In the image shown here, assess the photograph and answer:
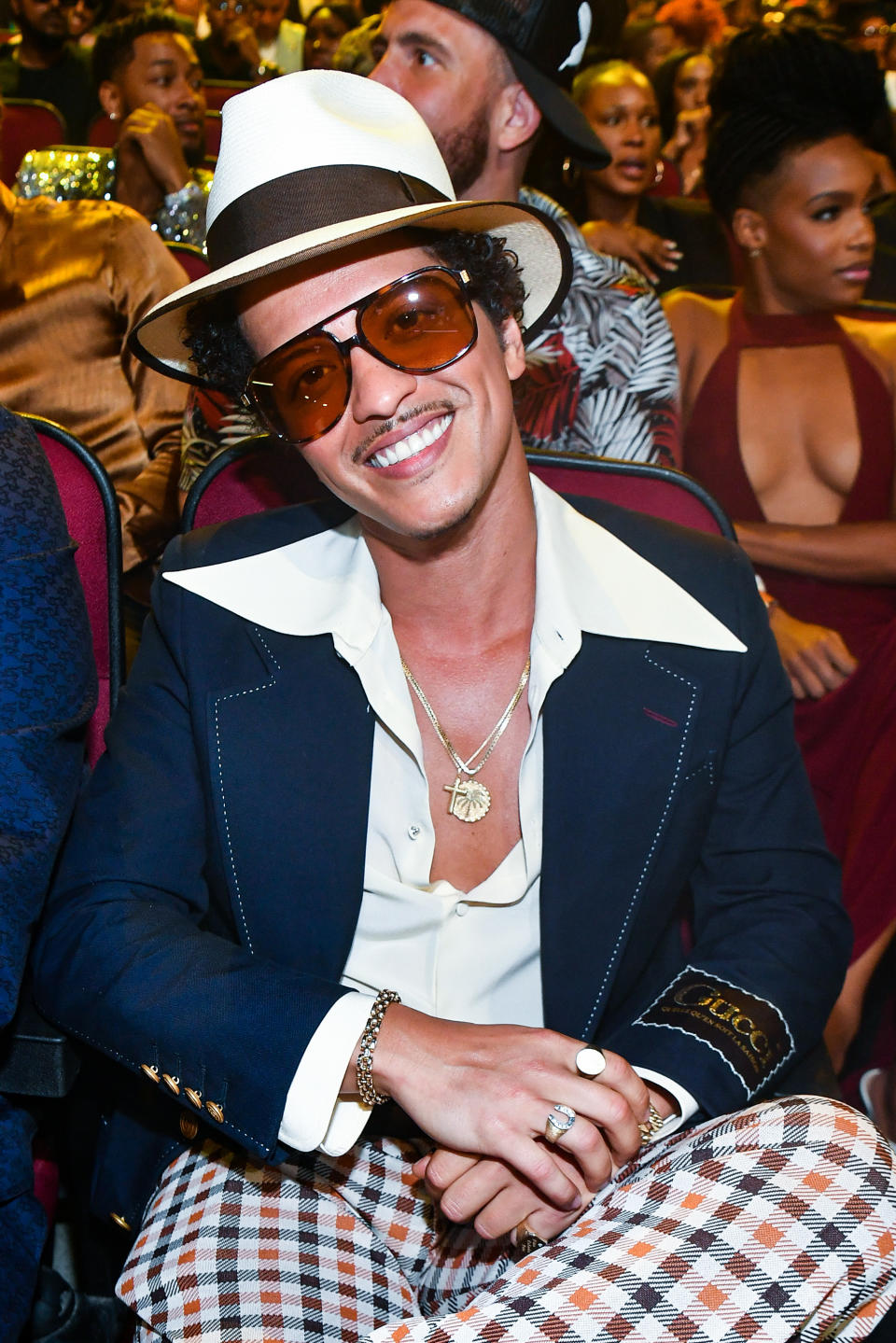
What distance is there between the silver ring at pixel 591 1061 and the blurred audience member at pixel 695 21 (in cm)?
535

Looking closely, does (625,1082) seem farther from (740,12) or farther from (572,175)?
(740,12)

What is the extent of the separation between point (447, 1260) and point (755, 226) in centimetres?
225

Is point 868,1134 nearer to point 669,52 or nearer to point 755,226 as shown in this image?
point 755,226

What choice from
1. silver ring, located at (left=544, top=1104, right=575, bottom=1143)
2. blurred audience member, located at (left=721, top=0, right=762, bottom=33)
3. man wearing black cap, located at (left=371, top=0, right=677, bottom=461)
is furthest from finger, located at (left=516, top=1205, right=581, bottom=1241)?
blurred audience member, located at (left=721, top=0, right=762, bottom=33)

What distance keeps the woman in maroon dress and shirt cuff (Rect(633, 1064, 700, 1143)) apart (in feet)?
4.45

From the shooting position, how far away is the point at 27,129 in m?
4.61

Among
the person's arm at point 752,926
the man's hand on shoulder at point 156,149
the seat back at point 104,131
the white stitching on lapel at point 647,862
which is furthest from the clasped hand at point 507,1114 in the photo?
the seat back at point 104,131

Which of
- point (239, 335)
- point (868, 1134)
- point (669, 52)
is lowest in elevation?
point (868, 1134)

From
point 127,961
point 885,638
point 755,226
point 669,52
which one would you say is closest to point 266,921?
point 127,961

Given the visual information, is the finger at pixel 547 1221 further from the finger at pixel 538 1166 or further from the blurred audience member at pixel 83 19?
the blurred audience member at pixel 83 19

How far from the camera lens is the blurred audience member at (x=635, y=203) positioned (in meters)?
3.41

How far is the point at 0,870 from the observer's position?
1265 millimetres

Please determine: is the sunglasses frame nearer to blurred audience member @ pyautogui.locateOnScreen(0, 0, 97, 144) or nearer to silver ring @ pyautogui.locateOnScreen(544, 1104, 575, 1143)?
silver ring @ pyautogui.locateOnScreen(544, 1104, 575, 1143)

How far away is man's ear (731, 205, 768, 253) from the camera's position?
107 inches
